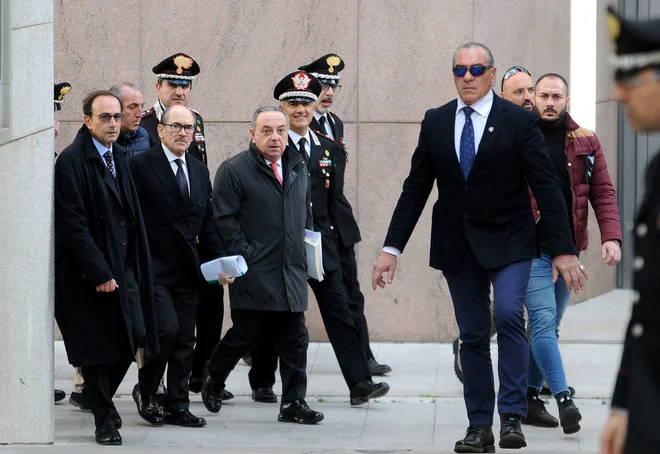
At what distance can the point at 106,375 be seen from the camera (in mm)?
7527

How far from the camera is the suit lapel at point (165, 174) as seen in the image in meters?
7.98

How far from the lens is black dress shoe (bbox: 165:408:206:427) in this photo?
7.91 meters

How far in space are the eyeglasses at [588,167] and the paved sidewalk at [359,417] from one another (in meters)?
1.35

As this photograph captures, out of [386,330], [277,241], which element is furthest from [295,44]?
[277,241]

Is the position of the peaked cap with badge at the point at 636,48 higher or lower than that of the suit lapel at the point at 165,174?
higher

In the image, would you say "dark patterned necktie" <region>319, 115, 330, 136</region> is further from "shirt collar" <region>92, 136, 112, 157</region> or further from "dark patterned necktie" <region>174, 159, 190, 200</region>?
"shirt collar" <region>92, 136, 112, 157</region>

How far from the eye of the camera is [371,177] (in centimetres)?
1039

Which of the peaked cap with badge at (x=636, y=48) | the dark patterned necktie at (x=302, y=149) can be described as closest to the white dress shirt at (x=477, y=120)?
the dark patterned necktie at (x=302, y=149)

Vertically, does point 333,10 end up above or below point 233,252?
above

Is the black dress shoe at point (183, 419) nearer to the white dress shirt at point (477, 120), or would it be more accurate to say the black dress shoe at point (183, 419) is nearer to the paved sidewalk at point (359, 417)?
the paved sidewalk at point (359, 417)

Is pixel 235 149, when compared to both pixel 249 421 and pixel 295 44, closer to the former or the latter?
pixel 295 44

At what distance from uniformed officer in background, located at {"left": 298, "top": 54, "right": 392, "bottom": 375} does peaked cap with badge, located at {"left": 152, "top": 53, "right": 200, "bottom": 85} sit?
2.52ft

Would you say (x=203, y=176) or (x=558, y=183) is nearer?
(x=558, y=183)

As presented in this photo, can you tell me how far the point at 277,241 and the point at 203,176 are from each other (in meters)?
0.62
